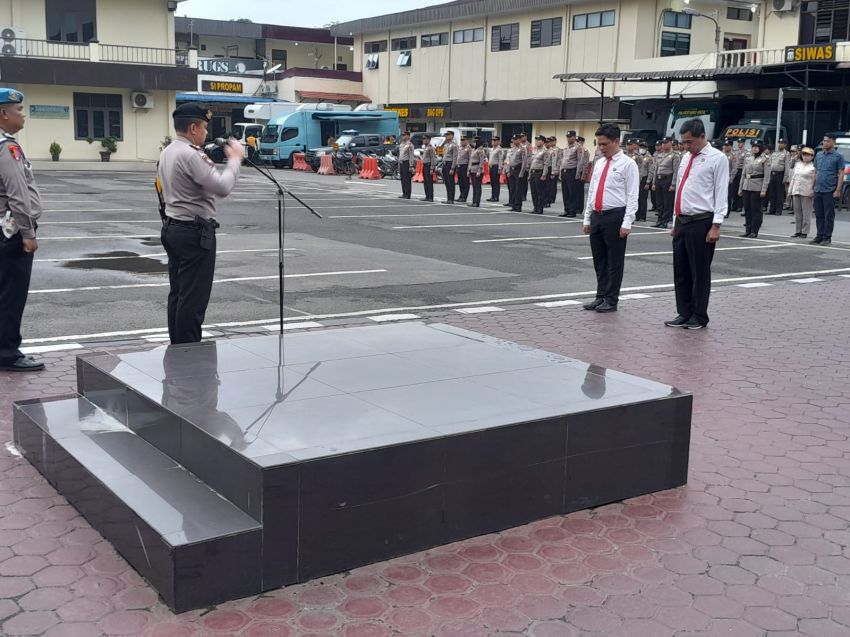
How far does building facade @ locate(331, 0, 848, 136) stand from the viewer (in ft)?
117

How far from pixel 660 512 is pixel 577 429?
0.62 meters

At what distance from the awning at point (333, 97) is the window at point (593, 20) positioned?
18.7 metres

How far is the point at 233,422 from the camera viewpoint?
436cm

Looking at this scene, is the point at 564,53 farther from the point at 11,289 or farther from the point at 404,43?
the point at 11,289

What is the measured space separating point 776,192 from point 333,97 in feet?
129

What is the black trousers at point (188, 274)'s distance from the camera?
631cm

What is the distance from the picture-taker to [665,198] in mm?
21406

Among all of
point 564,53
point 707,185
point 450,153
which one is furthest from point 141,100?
point 707,185

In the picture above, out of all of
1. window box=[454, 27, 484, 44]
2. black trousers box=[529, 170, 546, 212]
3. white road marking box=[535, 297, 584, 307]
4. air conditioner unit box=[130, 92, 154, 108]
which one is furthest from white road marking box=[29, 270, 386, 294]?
window box=[454, 27, 484, 44]

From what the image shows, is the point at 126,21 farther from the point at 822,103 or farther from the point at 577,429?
the point at 577,429

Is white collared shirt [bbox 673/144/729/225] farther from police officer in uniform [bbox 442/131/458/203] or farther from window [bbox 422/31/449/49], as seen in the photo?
window [bbox 422/31/449/49]

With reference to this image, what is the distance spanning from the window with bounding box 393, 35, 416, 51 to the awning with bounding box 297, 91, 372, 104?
4175mm

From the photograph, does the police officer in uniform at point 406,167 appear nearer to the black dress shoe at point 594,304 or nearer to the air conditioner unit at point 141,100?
the black dress shoe at point 594,304

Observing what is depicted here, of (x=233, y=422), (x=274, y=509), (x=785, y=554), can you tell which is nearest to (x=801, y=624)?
(x=785, y=554)
